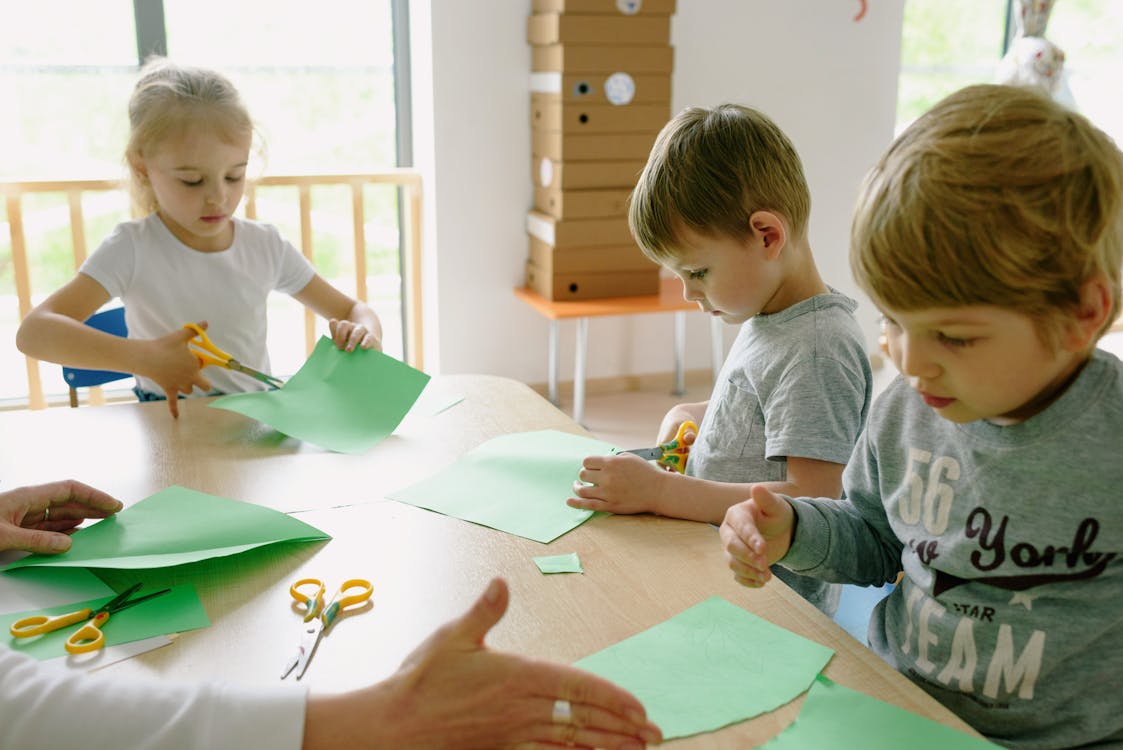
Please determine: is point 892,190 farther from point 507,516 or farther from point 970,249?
point 507,516

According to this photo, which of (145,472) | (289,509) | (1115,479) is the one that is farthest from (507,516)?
(1115,479)

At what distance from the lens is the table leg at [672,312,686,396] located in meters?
3.48

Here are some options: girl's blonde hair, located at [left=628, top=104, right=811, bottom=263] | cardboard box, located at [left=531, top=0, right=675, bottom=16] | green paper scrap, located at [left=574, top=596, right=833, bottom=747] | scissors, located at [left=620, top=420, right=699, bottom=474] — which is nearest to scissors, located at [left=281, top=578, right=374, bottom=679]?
green paper scrap, located at [left=574, top=596, right=833, bottom=747]

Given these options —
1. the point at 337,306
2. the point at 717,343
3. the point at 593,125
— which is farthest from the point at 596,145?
the point at 337,306

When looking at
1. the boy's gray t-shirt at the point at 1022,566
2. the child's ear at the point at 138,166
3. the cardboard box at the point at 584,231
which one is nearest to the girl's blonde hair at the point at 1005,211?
the boy's gray t-shirt at the point at 1022,566

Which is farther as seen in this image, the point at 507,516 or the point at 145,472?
the point at 145,472

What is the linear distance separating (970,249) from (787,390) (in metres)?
0.43

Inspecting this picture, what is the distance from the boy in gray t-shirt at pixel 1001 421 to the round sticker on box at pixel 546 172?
7.50ft

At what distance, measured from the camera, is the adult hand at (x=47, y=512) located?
964mm

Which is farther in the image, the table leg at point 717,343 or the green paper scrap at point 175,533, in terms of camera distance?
the table leg at point 717,343

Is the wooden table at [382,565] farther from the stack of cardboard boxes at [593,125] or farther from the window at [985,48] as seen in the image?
the window at [985,48]

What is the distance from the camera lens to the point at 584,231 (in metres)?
3.12

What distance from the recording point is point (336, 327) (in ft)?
5.09

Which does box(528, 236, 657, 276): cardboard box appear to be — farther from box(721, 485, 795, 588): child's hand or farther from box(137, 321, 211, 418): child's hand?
box(721, 485, 795, 588): child's hand
